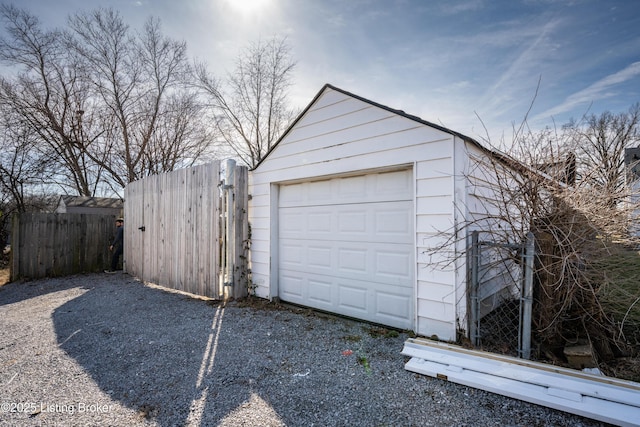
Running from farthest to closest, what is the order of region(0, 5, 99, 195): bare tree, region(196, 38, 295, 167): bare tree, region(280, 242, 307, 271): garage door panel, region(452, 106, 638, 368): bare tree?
region(196, 38, 295, 167): bare tree → region(0, 5, 99, 195): bare tree → region(280, 242, 307, 271): garage door panel → region(452, 106, 638, 368): bare tree

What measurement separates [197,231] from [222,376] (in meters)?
3.44

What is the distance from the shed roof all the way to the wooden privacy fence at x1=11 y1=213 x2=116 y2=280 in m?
6.63

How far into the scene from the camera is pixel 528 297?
2.95m

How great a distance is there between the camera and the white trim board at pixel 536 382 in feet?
6.73

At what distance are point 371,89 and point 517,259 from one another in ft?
13.0

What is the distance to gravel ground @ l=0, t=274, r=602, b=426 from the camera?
2.18 m

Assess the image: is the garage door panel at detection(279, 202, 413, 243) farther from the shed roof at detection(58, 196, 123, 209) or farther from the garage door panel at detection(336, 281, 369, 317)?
the shed roof at detection(58, 196, 123, 209)

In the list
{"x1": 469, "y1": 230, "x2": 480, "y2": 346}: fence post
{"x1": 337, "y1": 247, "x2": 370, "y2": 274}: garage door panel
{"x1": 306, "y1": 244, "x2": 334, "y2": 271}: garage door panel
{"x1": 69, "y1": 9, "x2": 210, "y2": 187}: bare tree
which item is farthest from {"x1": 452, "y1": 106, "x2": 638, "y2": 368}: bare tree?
{"x1": 69, "y1": 9, "x2": 210, "y2": 187}: bare tree

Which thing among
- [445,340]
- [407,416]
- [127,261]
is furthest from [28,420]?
[127,261]

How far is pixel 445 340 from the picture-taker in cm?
333

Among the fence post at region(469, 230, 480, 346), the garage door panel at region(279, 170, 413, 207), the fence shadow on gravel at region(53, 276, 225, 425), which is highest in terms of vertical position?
the garage door panel at region(279, 170, 413, 207)

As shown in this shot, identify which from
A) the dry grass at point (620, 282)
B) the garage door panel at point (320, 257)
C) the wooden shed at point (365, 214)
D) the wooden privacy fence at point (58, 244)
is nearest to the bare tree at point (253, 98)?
the wooden privacy fence at point (58, 244)

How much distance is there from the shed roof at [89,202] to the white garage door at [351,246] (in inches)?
508

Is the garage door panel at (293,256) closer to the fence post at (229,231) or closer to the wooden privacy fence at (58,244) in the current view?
the fence post at (229,231)
